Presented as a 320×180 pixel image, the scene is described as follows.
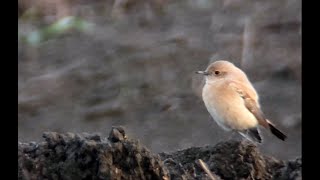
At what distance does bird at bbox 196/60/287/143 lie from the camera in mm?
4262

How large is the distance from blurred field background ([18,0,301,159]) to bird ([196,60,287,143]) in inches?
39.4

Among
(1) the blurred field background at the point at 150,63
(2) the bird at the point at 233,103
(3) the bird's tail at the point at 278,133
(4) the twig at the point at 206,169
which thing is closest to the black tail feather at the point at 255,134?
(2) the bird at the point at 233,103

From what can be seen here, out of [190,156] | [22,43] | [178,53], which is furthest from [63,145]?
[22,43]

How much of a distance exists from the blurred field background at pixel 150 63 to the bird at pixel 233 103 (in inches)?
39.4

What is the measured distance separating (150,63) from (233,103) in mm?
2656

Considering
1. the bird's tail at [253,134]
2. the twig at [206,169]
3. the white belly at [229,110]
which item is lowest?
the twig at [206,169]

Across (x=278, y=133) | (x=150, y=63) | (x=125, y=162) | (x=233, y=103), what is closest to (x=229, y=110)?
(x=233, y=103)

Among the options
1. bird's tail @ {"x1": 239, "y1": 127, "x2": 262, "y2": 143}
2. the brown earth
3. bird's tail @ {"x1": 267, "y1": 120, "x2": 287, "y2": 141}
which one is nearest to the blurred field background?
bird's tail @ {"x1": 239, "y1": 127, "x2": 262, "y2": 143}

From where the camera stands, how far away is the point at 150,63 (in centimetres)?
702

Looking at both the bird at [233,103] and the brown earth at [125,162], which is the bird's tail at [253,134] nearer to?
the bird at [233,103]

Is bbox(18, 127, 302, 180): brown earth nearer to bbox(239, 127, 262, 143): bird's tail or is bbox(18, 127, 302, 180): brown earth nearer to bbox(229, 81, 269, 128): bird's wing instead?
bbox(239, 127, 262, 143): bird's tail

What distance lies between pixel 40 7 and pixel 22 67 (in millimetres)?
1142

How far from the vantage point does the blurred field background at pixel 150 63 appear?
609cm
